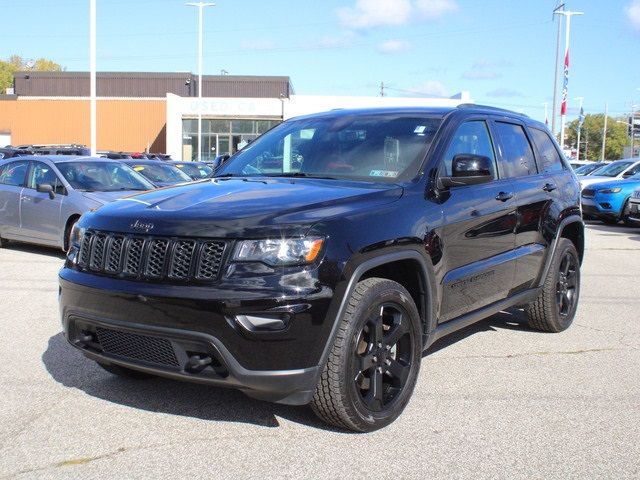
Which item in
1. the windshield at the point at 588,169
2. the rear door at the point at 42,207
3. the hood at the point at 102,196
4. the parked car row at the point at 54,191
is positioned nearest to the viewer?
the hood at the point at 102,196

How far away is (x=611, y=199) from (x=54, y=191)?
1302 cm

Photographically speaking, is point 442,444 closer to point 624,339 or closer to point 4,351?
point 624,339

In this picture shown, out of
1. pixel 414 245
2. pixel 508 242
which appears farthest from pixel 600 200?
pixel 414 245

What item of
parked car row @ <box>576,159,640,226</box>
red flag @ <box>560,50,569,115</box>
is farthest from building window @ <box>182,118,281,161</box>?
parked car row @ <box>576,159,640,226</box>

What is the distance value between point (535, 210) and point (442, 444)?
99.9 inches

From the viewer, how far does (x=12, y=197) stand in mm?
11258

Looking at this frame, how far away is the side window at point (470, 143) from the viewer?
4.66m

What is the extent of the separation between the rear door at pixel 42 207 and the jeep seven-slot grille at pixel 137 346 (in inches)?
279

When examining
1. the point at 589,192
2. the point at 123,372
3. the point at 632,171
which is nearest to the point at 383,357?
the point at 123,372

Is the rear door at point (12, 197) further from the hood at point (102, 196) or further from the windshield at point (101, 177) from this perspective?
the hood at point (102, 196)

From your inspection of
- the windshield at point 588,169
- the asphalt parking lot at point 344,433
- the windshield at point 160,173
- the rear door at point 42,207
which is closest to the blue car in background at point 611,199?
the windshield at point 588,169

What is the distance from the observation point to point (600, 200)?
1766 centimetres

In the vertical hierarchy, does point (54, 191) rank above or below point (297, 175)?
below

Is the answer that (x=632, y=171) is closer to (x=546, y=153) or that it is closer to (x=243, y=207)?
(x=546, y=153)
